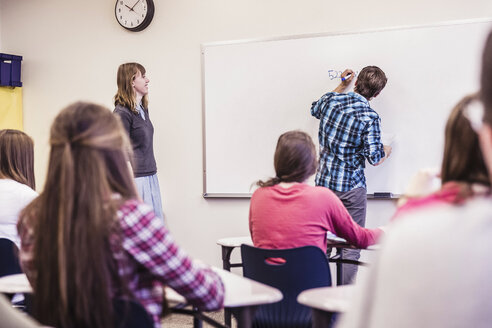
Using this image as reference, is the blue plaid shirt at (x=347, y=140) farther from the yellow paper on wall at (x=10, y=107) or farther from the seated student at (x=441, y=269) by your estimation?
the yellow paper on wall at (x=10, y=107)

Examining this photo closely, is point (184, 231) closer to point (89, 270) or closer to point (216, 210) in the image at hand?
point (216, 210)

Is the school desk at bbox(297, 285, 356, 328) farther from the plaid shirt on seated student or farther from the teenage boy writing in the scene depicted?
the teenage boy writing

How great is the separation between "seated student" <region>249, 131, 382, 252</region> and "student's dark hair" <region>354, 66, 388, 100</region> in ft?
4.47

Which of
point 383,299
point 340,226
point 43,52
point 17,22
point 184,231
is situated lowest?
point 184,231

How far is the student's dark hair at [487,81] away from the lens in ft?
2.21

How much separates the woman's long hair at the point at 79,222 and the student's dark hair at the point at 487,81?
2.61 ft

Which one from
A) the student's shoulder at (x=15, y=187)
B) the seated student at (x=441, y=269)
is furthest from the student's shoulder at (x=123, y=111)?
the seated student at (x=441, y=269)

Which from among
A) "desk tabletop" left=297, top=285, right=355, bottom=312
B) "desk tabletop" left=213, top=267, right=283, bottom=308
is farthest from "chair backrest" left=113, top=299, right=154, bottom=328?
"desk tabletop" left=297, top=285, right=355, bottom=312

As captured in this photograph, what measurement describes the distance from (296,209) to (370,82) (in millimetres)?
1639

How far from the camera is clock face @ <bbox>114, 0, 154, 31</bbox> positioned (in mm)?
4301

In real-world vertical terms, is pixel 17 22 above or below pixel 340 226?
above

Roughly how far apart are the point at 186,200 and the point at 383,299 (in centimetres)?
371

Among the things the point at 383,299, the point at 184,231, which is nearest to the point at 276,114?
the point at 184,231

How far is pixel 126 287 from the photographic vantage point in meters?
1.18
